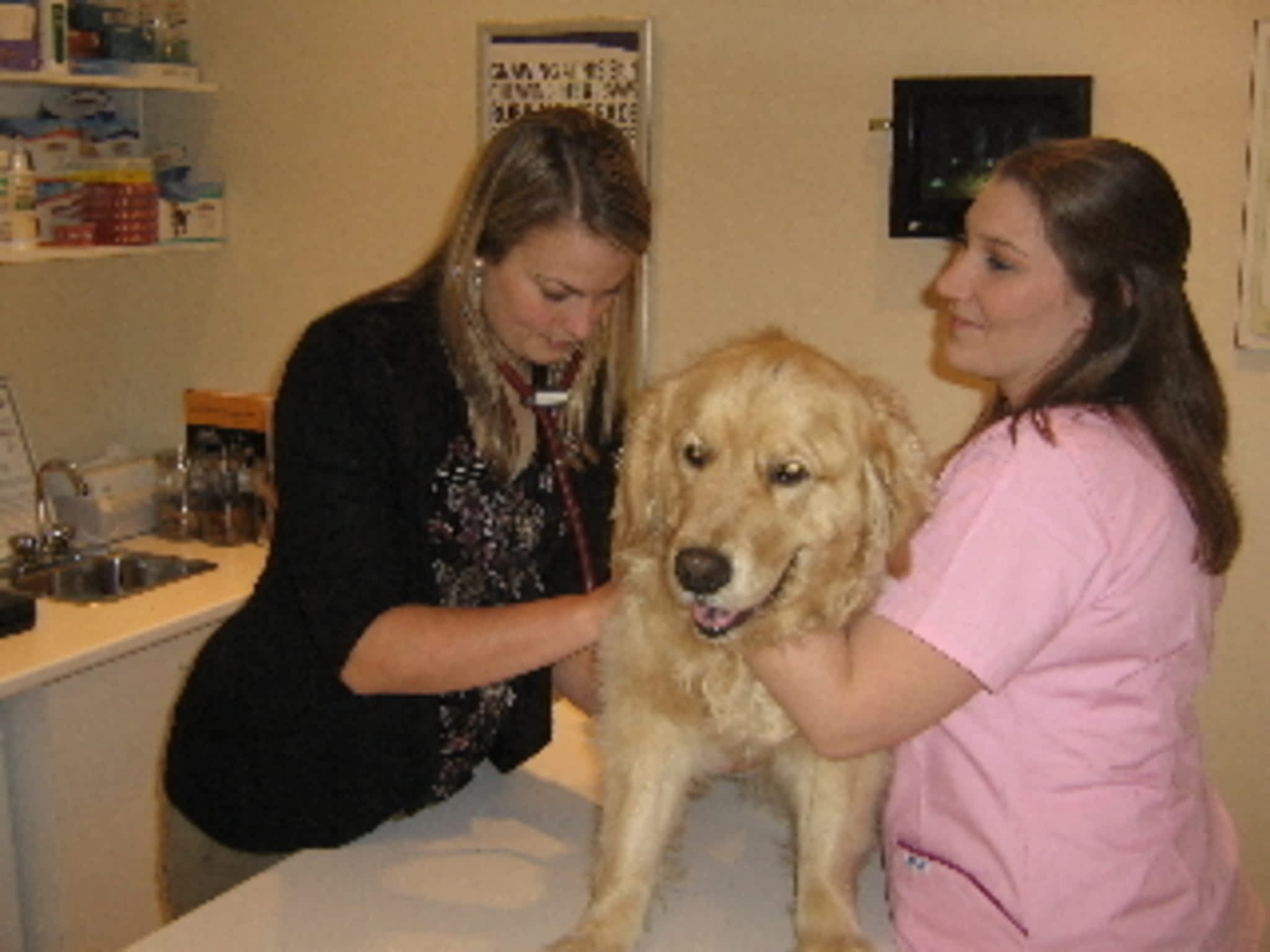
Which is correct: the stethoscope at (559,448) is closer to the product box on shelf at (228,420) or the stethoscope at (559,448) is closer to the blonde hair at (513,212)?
the blonde hair at (513,212)

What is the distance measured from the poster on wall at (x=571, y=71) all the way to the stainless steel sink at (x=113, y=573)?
4.54ft

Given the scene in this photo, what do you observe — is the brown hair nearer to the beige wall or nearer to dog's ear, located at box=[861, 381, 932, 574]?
dog's ear, located at box=[861, 381, 932, 574]

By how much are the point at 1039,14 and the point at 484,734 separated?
1.91 m

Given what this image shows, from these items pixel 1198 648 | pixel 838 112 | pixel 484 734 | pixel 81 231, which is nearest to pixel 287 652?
pixel 484 734

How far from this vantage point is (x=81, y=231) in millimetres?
3236

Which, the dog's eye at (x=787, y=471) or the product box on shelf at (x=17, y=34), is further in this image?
the product box on shelf at (x=17, y=34)

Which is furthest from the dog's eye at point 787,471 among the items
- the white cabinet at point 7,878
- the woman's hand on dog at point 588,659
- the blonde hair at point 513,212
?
the white cabinet at point 7,878

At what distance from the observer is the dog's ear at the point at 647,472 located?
58.5 inches

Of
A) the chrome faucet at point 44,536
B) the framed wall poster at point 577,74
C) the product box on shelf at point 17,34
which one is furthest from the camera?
the chrome faucet at point 44,536

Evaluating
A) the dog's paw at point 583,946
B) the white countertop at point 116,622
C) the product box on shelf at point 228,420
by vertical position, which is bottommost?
the white countertop at point 116,622

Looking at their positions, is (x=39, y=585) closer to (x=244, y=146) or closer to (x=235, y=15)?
(x=244, y=146)

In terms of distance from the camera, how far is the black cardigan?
4.83 ft

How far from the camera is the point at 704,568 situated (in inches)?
50.4

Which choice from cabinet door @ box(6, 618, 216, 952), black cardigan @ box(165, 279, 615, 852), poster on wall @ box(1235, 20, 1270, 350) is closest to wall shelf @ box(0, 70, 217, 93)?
cabinet door @ box(6, 618, 216, 952)
